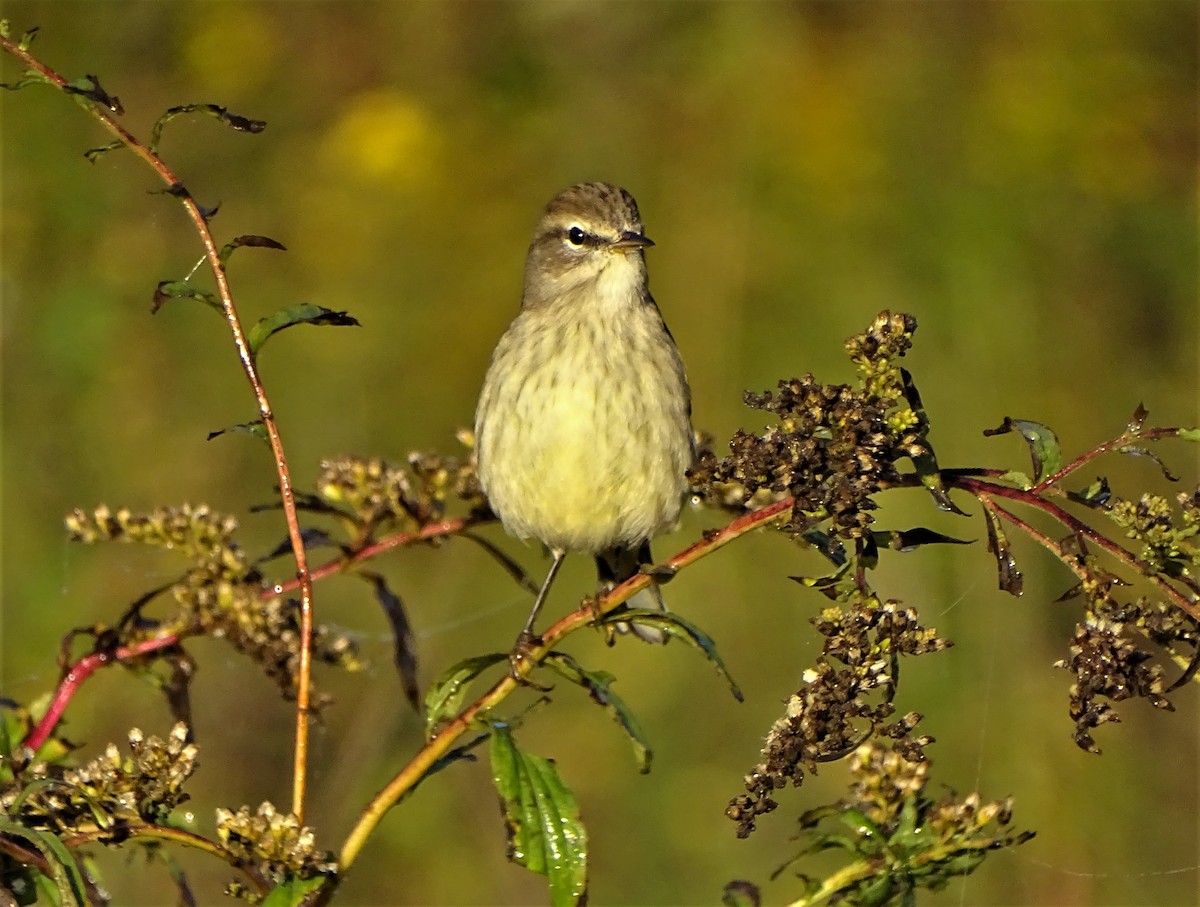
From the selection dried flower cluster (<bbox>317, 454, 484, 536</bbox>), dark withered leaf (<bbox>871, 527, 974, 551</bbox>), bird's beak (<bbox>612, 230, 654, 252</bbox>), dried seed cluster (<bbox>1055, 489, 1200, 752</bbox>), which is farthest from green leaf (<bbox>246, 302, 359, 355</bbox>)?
bird's beak (<bbox>612, 230, 654, 252</bbox>)

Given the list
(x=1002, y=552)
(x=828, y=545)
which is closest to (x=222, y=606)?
(x=828, y=545)

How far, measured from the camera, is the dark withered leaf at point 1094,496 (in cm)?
168

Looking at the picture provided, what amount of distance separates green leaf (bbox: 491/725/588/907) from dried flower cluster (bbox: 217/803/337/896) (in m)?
0.22

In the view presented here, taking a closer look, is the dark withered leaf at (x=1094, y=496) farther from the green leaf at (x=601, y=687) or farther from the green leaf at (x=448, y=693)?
the green leaf at (x=448, y=693)

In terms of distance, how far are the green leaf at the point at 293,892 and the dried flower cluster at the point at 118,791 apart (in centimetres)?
15

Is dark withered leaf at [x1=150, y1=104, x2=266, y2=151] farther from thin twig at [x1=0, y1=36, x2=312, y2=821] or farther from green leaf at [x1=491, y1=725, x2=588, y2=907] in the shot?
green leaf at [x1=491, y1=725, x2=588, y2=907]

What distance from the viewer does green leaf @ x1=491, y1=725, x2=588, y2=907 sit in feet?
5.65

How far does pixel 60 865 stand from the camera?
1544 millimetres

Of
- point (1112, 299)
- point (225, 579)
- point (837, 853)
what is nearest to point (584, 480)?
point (225, 579)

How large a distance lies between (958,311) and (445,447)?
2.08 meters

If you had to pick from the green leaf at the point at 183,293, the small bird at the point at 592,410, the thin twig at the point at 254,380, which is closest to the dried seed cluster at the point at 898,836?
the thin twig at the point at 254,380

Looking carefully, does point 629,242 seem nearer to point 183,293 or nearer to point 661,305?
point 661,305

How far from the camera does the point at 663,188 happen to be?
6293mm

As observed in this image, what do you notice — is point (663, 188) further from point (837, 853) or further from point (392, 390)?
point (837, 853)
